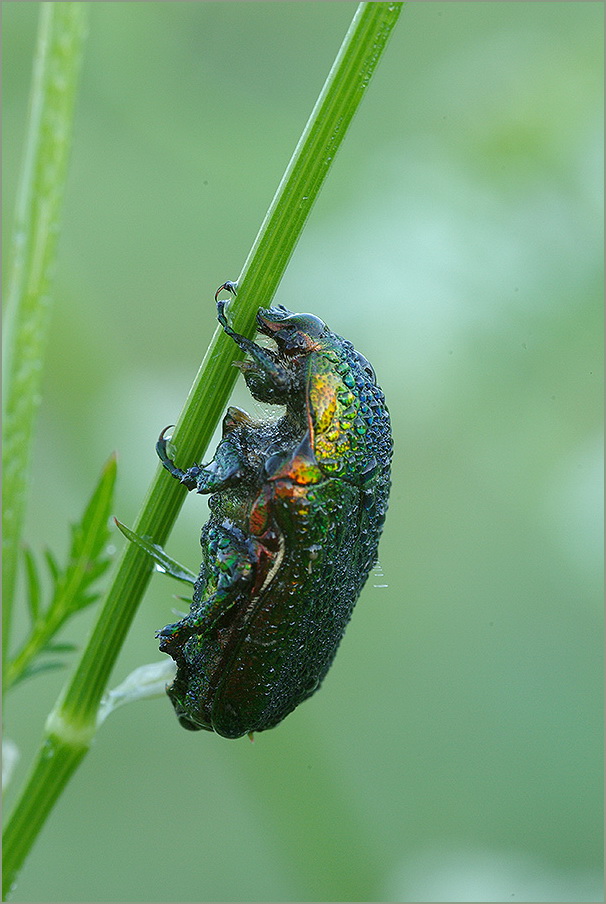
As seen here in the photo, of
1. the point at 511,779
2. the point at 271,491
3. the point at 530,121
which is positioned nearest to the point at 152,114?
the point at 530,121

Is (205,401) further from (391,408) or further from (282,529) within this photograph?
(391,408)

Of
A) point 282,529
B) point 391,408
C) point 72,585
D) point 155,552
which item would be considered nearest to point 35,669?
point 72,585

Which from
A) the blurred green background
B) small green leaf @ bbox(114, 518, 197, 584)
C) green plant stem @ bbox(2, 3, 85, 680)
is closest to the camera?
small green leaf @ bbox(114, 518, 197, 584)

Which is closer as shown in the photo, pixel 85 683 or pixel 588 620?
pixel 85 683

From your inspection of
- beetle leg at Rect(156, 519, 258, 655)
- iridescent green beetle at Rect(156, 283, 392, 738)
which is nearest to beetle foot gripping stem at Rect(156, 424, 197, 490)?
iridescent green beetle at Rect(156, 283, 392, 738)

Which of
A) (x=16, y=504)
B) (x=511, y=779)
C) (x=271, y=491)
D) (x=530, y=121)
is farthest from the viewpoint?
(x=511, y=779)

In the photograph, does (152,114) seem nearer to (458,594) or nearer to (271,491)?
(458,594)

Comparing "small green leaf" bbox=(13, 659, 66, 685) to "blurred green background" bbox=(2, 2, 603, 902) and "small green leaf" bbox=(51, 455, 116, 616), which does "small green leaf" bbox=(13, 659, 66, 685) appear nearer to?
"small green leaf" bbox=(51, 455, 116, 616)
